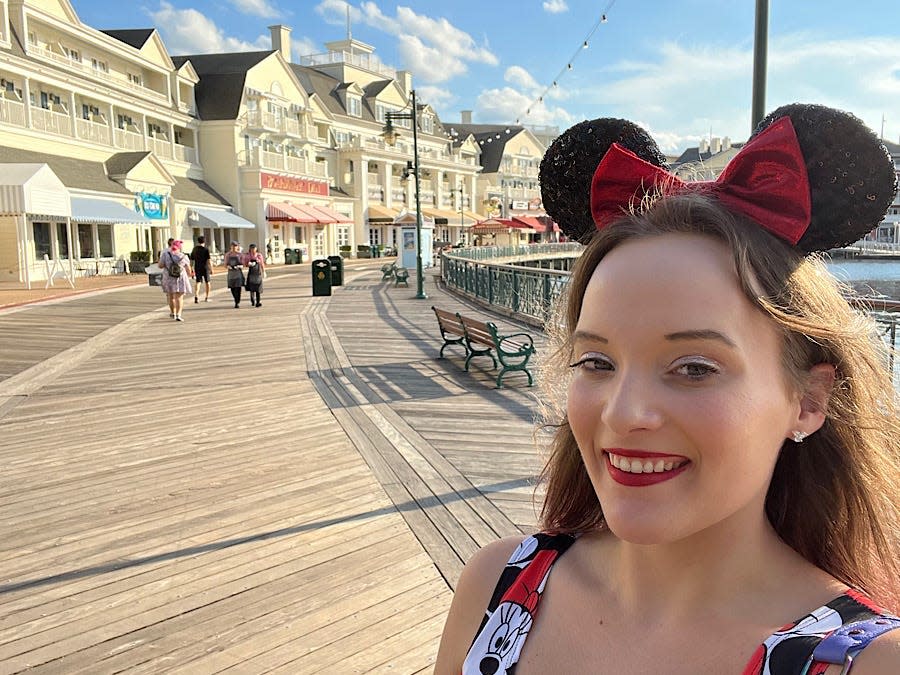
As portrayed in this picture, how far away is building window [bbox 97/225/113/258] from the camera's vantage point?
93.6ft

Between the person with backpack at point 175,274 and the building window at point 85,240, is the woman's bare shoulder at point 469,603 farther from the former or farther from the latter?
the building window at point 85,240

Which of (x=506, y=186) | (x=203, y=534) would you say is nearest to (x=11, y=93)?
(x=203, y=534)

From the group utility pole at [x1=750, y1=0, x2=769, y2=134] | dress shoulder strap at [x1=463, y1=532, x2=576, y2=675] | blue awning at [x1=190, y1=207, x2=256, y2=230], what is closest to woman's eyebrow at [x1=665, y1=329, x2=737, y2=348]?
dress shoulder strap at [x1=463, y1=532, x2=576, y2=675]

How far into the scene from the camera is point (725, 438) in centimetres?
94

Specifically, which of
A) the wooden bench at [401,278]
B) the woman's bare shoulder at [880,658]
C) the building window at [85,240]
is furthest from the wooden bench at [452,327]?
the building window at [85,240]

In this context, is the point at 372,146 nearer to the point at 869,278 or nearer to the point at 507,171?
the point at 507,171

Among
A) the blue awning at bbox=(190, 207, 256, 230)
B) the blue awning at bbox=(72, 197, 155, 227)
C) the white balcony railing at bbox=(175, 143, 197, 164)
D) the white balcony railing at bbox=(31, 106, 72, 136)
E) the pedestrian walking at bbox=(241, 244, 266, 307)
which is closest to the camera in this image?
the pedestrian walking at bbox=(241, 244, 266, 307)

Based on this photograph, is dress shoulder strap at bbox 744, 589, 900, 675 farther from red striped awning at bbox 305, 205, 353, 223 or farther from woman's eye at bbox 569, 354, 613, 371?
red striped awning at bbox 305, 205, 353, 223

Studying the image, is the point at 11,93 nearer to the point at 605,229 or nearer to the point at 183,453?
the point at 183,453

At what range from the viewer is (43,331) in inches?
484

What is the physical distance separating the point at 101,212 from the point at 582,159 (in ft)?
89.7

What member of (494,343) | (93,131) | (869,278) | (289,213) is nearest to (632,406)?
(494,343)

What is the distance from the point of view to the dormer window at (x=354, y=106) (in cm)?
4884

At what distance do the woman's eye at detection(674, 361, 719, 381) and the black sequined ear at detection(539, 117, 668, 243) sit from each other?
16.9 inches
